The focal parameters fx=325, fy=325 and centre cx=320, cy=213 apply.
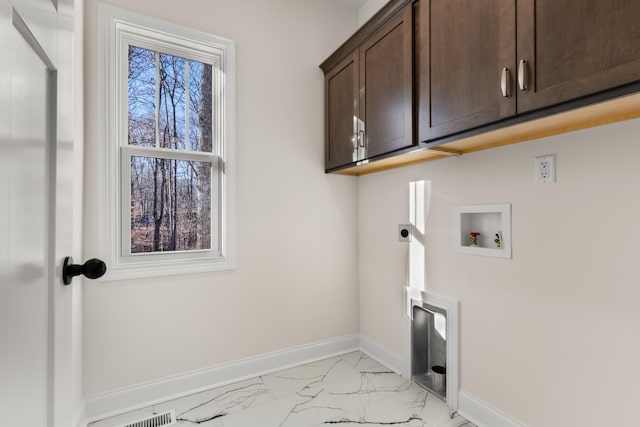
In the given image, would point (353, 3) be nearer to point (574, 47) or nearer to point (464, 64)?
point (464, 64)

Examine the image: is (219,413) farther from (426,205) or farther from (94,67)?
(94,67)

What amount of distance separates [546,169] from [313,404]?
172cm

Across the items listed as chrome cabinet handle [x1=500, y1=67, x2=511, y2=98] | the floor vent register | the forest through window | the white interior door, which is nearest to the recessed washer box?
chrome cabinet handle [x1=500, y1=67, x2=511, y2=98]

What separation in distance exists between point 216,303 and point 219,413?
625 millimetres

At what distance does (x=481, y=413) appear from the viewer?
5.56ft

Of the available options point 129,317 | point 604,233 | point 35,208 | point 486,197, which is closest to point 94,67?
point 129,317

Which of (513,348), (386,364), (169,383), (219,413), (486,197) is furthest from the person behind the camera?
(386,364)

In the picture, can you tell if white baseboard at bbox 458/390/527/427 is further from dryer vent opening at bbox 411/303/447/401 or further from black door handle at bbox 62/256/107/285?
black door handle at bbox 62/256/107/285

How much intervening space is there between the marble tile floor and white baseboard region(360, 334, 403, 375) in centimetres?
6

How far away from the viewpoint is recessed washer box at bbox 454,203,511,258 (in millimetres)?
1600

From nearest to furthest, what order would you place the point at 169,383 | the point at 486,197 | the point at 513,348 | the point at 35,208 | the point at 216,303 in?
the point at 35,208, the point at 513,348, the point at 486,197, the point at 169,383, the point at 216,303

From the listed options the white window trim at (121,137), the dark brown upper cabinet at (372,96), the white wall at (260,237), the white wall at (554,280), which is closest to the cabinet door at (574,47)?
the white wall at (554,280)

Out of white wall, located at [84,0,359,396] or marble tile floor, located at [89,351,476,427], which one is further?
white wall, located at [84,0,359,396]

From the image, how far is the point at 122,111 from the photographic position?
1.91 m
